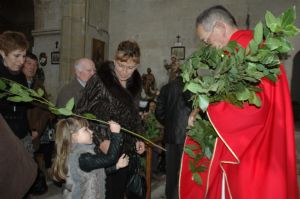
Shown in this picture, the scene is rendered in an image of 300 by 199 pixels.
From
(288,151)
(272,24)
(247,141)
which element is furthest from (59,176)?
(272,24)

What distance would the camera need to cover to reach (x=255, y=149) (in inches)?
74.1

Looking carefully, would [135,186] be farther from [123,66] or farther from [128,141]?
[123,66]

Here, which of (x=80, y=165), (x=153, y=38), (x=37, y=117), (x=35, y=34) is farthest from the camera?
(x=153, y=38)

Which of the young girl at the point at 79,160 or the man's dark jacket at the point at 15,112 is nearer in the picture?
the young girl at the point at 79,160

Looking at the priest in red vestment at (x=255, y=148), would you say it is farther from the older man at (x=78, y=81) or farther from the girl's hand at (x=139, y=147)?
the older man at (x=78, y=81)

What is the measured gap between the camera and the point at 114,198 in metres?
2.58

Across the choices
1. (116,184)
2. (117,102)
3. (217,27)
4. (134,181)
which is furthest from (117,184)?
(217,27)

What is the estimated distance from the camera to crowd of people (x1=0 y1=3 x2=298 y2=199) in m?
1.85

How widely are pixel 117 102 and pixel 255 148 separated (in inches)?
42.7

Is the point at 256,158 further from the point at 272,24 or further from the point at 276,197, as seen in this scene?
the point at 272,24

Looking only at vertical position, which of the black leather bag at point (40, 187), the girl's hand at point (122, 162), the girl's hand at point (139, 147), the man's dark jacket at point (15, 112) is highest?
the man's dark jacket at point (15, 112)

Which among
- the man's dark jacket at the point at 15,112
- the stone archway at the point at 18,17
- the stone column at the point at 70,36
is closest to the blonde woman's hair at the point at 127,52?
the man's dark jacket at the point at 15,112

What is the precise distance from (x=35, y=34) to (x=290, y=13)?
10524 mm

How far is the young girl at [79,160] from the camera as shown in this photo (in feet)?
7.71
